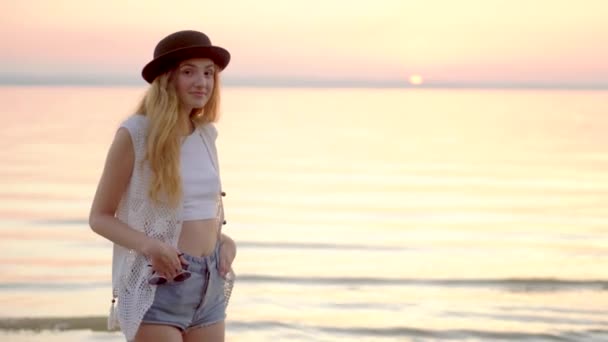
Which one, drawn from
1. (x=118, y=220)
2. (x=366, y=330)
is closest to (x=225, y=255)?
(x=118, y=220)

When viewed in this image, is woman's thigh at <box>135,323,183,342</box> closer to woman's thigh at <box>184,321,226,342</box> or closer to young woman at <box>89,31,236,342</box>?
young woman at <box>89,31,236,342</box>

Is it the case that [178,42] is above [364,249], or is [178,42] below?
below

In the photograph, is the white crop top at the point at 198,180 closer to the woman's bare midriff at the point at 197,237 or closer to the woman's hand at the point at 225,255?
the woman's bare midriff at the point at 197,237

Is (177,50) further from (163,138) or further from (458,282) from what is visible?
(458,282)

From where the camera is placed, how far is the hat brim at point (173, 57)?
13.3 feet

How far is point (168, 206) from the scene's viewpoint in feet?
13.1

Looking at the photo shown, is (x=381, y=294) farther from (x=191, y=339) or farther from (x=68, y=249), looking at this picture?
(x=191, y=339)

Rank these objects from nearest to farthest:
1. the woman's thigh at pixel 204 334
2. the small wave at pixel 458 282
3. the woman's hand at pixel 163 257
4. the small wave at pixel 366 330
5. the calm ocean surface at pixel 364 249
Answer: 1. the woman's hand at pixel 163 257
2. the woman's thigh at pixel 204 334
3. the small wave at pixel 366 330
4. the calm ocean surface at pixel 364 249
5. the small wave at pixel 458 282

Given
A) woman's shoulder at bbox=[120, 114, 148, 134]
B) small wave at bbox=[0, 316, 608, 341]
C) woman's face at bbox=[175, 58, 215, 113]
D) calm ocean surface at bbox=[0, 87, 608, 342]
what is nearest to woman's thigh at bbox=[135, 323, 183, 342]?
woman's shoulder at bbox=[120, 114, 148, 134]

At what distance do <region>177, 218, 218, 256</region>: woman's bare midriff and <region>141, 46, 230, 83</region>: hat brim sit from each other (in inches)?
23.0

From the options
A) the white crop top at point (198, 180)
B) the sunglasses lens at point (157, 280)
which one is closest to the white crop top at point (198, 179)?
the white crop top at point (198, 180)

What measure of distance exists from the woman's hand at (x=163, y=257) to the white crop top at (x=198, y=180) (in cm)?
19

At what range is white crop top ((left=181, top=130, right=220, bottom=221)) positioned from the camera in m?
4.04

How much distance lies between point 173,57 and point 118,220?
2.13ft
